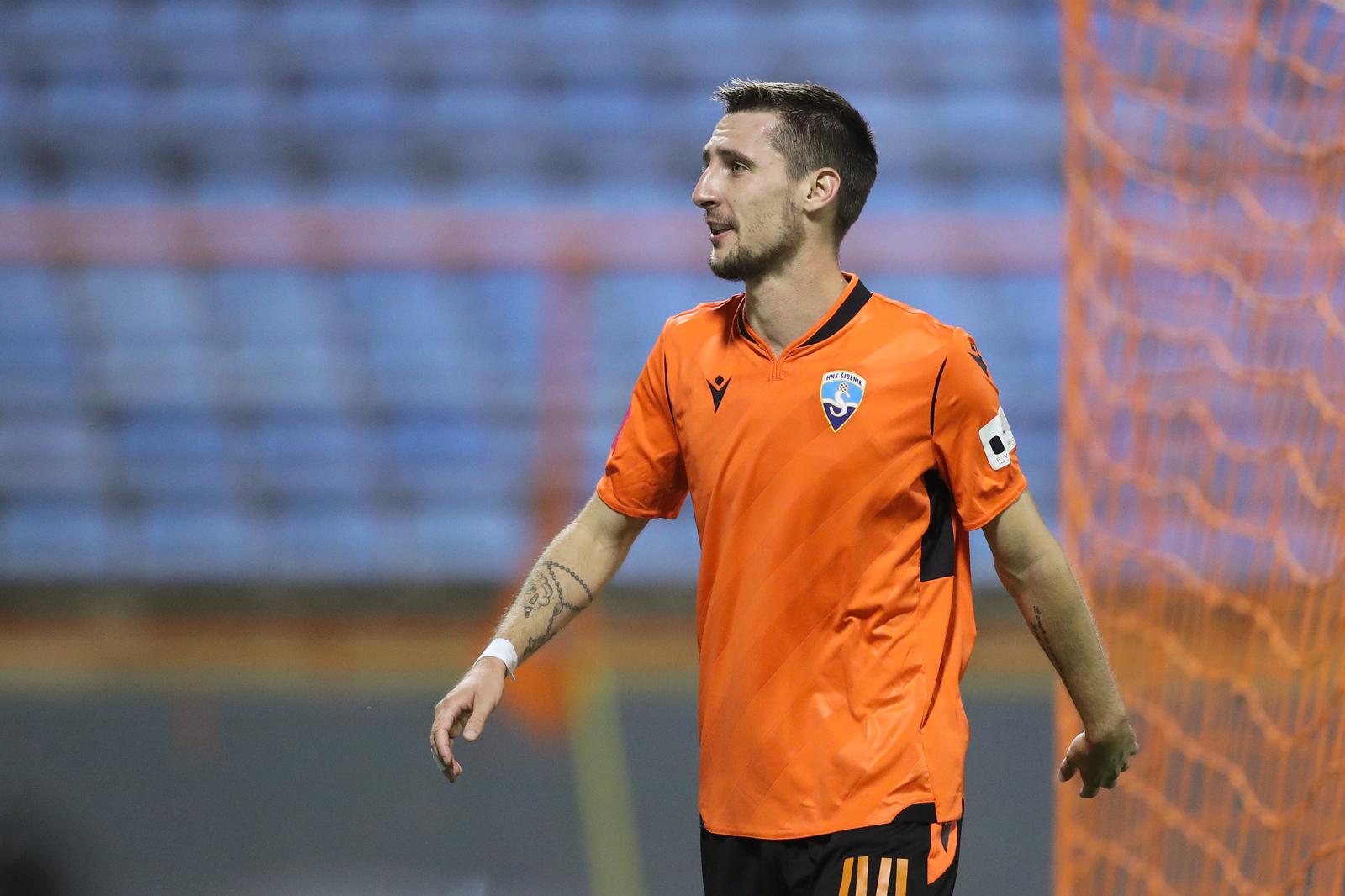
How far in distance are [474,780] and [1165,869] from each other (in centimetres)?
195

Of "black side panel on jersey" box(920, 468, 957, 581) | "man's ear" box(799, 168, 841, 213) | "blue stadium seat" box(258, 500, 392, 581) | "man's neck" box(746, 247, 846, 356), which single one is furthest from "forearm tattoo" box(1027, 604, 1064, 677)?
"blue stadium seat" box(258, 500, 392, 581)

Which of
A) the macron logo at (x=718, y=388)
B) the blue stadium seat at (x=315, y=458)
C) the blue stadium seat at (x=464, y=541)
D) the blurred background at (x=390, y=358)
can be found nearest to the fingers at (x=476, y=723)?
the macron logo at (x=718, y=388)

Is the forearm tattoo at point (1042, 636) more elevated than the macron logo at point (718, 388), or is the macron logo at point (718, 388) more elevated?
the macron logo at point (718, 388)

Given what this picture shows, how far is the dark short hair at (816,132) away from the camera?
72.7 inches

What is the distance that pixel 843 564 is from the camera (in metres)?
1.75

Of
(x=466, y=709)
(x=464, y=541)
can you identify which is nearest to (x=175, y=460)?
(x=464, y=541)

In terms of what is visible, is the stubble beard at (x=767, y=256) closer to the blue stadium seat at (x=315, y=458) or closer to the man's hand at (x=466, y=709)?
the man's hand at (x=466, y=709)

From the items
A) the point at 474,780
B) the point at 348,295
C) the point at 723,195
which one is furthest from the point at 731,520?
the point at 348,295

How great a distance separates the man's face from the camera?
5.97ft

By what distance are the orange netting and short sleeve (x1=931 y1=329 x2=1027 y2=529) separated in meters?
0.65

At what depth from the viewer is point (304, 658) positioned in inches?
224

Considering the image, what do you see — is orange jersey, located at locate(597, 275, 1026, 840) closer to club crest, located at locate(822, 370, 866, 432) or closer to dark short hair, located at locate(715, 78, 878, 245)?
club crest, located at locate(822, 370, 866, 432)

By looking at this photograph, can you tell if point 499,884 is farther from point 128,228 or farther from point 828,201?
point 128,228

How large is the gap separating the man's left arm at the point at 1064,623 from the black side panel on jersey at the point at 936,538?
6 cm
